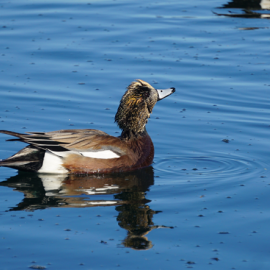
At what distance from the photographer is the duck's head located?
8641 mm

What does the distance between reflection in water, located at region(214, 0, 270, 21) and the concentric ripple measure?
29.0ft

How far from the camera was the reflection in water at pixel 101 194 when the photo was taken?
247 inches

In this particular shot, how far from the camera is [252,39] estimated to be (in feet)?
47.3

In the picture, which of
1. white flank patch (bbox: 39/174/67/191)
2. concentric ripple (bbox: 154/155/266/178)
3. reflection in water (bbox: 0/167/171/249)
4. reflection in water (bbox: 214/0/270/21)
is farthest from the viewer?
reflection in water (bbox: 214/0/270/21)

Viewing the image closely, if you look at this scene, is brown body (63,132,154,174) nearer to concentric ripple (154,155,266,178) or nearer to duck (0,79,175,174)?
duck (0,79,175,174)

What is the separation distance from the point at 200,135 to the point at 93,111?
7.16 feet

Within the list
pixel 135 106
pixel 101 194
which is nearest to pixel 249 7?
pixel 135 106

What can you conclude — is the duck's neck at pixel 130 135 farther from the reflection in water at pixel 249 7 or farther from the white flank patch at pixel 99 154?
the reflection in water at pixel 249 7

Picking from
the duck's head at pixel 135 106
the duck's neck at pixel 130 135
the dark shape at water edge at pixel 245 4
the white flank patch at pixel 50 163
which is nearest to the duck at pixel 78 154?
the white flank patch at pixel 50 163

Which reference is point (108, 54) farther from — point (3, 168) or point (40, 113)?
point (3, 168)

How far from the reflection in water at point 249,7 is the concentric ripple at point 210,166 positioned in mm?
8829

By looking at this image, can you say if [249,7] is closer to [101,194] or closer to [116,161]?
[116,161]

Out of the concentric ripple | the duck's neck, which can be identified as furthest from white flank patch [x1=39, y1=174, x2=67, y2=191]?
the concentric ripple

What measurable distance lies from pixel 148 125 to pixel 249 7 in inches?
343
